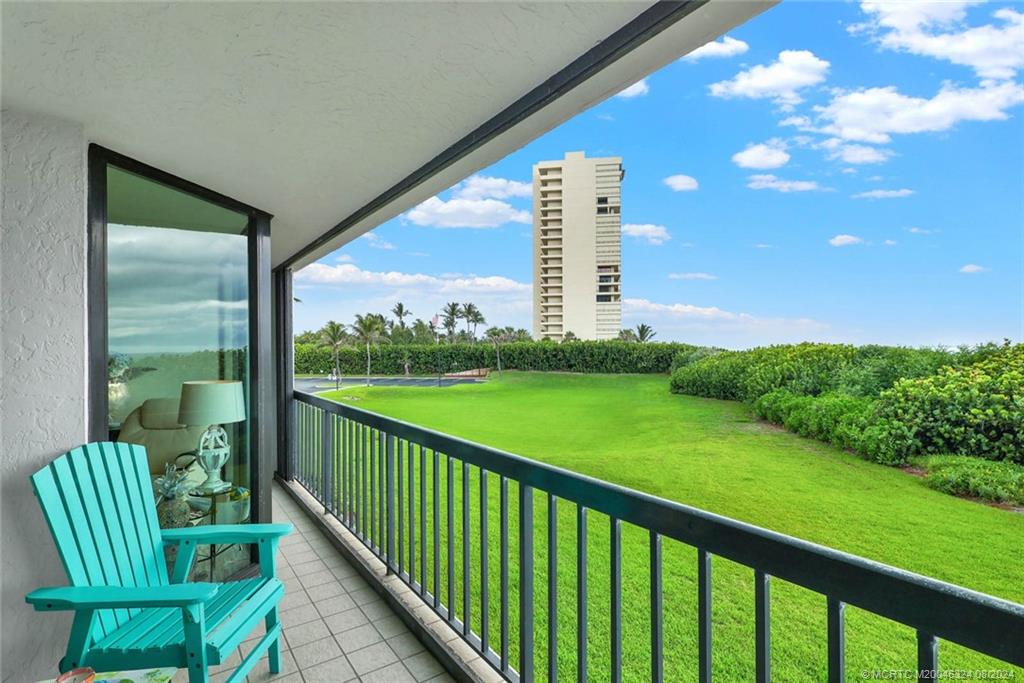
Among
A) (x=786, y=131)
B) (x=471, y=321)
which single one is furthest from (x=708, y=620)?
(x=471, y=321)

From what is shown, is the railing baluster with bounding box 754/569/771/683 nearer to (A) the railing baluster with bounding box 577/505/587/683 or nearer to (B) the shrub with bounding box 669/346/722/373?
(A) the railing baluster with bounding box 577/505/587/683

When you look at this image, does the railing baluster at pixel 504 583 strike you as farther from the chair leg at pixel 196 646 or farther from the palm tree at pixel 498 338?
the palm tree at pixel 498 338

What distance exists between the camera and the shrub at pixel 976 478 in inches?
169

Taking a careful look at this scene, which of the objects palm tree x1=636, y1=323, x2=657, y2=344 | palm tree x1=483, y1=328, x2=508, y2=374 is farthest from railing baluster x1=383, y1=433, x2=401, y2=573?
palm tree x1=636, y1=323, x2=657, y2=344

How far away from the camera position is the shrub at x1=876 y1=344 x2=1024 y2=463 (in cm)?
466

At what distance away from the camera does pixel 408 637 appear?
6.61 ft

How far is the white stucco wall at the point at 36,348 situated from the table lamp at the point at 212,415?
0.71 meters

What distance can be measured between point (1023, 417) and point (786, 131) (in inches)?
597

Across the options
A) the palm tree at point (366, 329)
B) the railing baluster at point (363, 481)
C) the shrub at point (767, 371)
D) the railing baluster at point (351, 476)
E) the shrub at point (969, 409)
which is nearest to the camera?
the railing baluster at point (363, 481)

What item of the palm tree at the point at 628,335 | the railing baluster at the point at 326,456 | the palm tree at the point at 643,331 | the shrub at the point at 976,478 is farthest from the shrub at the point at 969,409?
the palm tree at the point at 643,331

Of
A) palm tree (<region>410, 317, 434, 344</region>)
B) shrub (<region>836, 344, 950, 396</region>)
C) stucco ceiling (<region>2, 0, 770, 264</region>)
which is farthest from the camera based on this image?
palm tree (<region>410, 317, 434, 344</region>)

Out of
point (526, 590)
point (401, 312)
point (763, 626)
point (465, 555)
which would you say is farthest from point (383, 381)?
point (763, 626)

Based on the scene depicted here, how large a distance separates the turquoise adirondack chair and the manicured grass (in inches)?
30.5

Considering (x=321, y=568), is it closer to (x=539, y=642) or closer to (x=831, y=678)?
(x=539, y=642)
